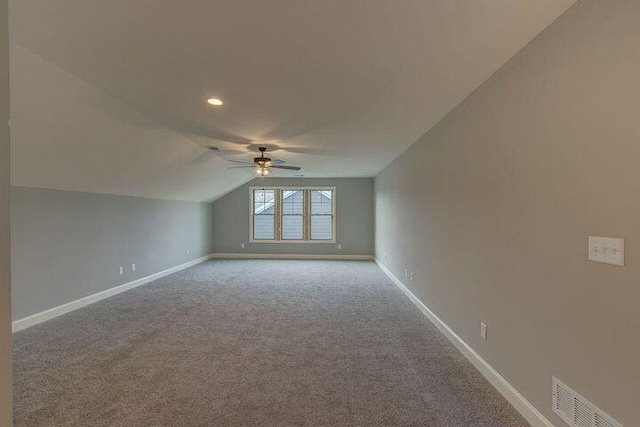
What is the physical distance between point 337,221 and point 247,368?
6.78 m

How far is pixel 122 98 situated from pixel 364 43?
2.31 metres

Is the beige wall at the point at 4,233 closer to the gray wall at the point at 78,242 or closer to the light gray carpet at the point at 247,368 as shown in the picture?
the light gray carpet at the point at 247,368

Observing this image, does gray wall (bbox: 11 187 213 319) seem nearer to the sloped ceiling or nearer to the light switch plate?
the sloped ceiling

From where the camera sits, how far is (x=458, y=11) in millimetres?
1702

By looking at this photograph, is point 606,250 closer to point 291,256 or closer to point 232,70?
point 232,70

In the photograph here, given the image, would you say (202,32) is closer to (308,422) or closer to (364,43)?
(364,43)

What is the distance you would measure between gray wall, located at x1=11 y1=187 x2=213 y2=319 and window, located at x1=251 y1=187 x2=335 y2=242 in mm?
2971

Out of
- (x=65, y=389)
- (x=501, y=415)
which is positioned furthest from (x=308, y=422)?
(x=65, y=389)

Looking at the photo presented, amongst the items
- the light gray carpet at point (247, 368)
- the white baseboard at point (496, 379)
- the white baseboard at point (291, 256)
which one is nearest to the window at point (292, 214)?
the white baseboard at point (291, 256)

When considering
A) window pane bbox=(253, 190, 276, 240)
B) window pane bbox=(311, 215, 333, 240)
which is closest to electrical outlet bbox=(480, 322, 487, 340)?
window pane bbox=(311, 215, 333, 240)

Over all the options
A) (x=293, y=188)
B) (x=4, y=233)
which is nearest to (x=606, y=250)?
(x=4, y=233)

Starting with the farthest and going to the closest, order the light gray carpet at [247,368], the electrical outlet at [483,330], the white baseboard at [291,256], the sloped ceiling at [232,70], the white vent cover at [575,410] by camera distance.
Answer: the white baseboard at [291,256], the electrical outlet at [483,330], the light gray carpet at [247,368], the sloped ceiling at [232,70], the white vent cover at [575,410]

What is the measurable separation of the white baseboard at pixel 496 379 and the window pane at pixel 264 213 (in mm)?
6197

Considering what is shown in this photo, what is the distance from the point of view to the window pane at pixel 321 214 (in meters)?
9.43
